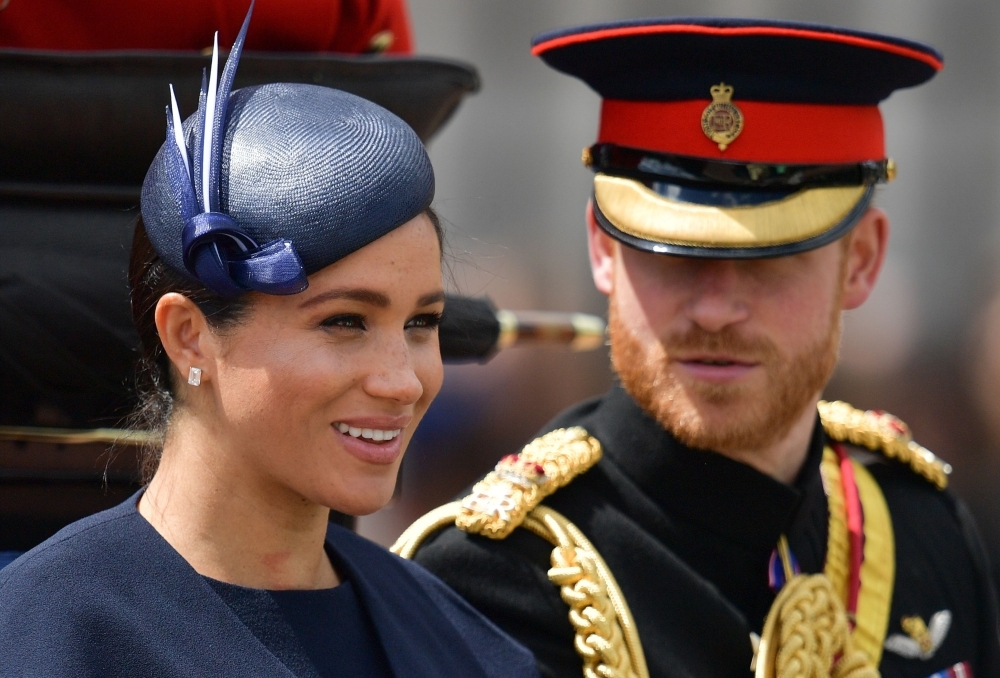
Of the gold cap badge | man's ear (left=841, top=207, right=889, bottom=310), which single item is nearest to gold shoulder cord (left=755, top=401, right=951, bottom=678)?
man's ear (left=841, top=207, right=889, bottom=310)

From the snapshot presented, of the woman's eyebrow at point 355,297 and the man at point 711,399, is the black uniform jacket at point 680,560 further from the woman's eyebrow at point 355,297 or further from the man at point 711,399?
the woman's eyebrow at point 355,297

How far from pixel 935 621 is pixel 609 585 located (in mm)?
779

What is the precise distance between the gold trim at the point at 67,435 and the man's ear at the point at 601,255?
3.36ft

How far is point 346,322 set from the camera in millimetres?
1947

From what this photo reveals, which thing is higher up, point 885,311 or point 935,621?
point 935,621

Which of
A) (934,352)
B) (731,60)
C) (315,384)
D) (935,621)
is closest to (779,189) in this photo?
(731,60)

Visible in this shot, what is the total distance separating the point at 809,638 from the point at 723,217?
795mm

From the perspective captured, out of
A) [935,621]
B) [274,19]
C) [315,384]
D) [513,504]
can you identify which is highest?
[274,19]

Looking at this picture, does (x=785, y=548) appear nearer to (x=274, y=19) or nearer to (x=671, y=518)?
(x=671, y=518)

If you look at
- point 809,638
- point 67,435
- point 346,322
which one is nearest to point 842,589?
point 809,638

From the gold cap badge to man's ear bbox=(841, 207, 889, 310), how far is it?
1.17 feet

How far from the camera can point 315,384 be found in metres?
1.90

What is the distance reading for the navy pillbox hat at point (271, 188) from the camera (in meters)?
1.88

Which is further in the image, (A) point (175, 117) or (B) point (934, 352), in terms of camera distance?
(B) point (934, 352)
